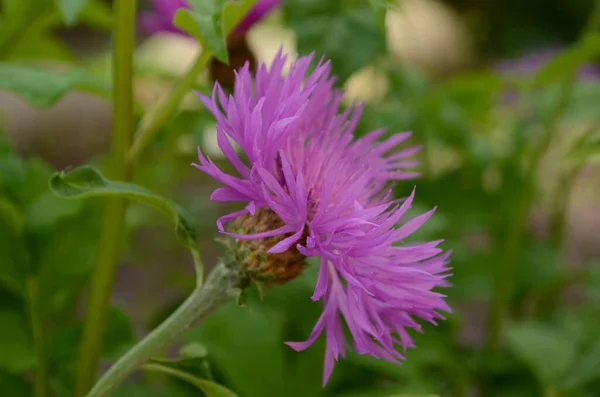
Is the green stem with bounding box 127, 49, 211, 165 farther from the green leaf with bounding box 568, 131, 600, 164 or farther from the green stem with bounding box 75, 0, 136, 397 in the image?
the green leaf with bounding box 568, 131, 600, 164

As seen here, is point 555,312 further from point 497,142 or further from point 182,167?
point 182,167

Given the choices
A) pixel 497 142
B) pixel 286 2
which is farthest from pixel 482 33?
pixel 286 2

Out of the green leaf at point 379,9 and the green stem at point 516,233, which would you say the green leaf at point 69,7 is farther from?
the green stem at point 516,233

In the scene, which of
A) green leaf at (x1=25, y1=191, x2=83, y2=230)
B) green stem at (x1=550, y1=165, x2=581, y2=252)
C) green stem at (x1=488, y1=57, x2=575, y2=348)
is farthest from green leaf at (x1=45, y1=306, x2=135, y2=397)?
green stem at (x1=550, y1=165, x2=581, y2=252)

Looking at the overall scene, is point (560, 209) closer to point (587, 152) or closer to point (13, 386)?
point (587, 152)

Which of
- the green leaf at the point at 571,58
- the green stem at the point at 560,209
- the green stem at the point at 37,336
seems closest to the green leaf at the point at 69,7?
the green stem at the point at 37,336

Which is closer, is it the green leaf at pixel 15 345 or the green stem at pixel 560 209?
the green leaf at pixel 15 345

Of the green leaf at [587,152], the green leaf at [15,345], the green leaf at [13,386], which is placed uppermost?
the green leaf at [587,152]
